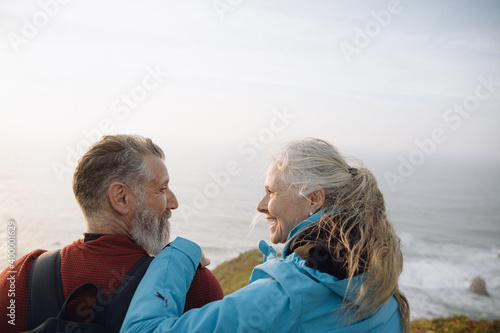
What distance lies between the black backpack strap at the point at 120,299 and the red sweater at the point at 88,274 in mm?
40

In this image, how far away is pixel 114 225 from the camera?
266 centimetres

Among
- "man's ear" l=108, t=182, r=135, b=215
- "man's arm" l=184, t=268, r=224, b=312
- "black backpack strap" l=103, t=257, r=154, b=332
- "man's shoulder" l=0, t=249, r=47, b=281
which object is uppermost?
"man's ear" l=108, t=182, r=135, b=215

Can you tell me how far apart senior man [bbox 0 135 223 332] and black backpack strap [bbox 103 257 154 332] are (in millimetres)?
40

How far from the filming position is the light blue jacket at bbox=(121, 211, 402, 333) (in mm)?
1909

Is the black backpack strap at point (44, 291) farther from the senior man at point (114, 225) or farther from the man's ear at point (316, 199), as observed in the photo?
the man's ear at point (316, 199)

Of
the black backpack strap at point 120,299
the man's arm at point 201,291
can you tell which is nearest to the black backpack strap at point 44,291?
the black backpack strap at point 120,299

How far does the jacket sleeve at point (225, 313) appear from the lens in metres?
1.90

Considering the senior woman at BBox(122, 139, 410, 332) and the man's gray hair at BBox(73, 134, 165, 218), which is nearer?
the senior woman at BBox(122, 139, 410, 332)

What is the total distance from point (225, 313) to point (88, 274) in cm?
93

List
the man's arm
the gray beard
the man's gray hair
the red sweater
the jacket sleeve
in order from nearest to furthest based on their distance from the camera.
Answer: the jacket sleeve
the red sweater
the man's arm
the man's gray hair
the gray beard

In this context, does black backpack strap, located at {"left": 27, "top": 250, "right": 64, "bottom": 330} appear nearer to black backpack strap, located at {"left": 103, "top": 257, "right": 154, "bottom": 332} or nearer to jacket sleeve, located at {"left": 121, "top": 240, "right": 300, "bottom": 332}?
black backpack strap, located at {"left": 103, "top": 257, "right": 154, "bottom": 332}

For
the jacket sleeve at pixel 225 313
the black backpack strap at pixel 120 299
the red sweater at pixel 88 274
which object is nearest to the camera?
the jacket sleeve at pixel 225 313

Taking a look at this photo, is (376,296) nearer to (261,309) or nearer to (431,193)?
(261,309)

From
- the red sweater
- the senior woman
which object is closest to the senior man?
the red sweater
